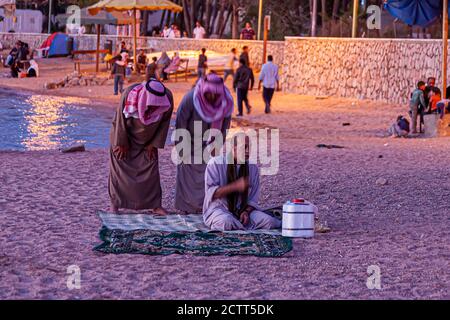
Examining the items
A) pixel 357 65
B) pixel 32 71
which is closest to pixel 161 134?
pixel 357 65

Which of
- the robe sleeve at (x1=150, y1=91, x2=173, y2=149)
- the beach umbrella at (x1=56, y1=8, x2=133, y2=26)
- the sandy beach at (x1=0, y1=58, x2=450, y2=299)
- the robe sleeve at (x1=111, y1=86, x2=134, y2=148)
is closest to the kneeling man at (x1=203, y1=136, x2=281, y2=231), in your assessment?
the sandy beach at (x1=0, y1=58, x2=450, y2=299)

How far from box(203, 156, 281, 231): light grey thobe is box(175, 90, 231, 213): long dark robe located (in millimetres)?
952

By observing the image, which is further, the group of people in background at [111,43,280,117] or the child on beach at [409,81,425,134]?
the group of people in background at [111,43,280,117]

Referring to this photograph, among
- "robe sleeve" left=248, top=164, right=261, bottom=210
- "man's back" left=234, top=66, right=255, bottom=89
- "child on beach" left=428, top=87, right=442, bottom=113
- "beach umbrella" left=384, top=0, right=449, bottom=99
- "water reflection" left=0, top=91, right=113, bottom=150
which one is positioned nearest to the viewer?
"robe sleeve" left=248, top=164, right=261, bottom=210

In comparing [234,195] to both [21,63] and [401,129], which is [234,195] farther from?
[21,63]

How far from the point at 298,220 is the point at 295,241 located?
0.63 feet

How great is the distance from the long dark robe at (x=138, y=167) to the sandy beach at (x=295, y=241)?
0.37m

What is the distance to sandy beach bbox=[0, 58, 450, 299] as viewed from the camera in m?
7.18

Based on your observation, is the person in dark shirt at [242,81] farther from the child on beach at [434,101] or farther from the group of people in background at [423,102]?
the child on beach at [434,101]

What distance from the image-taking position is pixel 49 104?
30.2 m

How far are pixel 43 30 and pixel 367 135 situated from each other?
47.6 m

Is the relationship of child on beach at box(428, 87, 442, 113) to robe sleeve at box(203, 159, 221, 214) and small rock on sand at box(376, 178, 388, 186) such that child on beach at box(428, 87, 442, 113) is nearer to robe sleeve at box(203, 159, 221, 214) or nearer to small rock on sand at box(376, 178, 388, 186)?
small rock on sand at box(376, 178, 388, 186)

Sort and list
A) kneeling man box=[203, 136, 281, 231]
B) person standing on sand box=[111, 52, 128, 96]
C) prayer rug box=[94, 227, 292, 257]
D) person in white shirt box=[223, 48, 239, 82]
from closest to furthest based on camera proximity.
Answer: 1. prayer rug box=[94, 227, 292, 257]
2. kneeling man box=[203, 136, 281, 231]
3. person standing on sand box=[111, 52, 128, 96]
4. person in white shirt box=[223, 48, 239, 82]
